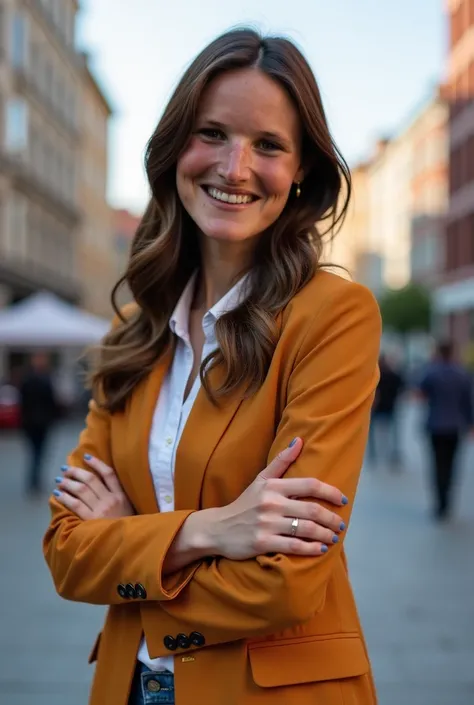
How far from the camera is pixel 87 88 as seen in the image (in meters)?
52.0

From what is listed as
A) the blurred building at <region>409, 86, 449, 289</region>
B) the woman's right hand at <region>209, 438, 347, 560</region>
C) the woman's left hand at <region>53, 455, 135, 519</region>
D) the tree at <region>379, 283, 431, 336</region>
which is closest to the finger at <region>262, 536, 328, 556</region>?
the woman's right hand at <region>209, 438, 347, 560</region>

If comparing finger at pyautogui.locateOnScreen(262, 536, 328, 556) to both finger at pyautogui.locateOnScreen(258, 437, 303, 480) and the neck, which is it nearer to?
finger at pyautogui.locateOnScreen(258, 437, 303, 480)

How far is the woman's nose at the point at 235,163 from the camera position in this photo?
192 centimetres

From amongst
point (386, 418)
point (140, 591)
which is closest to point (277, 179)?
point (140, 591)

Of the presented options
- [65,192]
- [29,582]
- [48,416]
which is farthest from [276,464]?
[65,192]

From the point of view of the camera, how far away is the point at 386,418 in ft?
51.1

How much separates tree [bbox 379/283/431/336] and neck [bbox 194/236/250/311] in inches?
2163

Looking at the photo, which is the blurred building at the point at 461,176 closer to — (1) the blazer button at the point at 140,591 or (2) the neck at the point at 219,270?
(2) the neck at the point at 219,270

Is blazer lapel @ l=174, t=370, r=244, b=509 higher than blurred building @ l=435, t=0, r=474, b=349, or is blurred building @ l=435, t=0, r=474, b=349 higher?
blurred building @ l=435, t=0, r=474, b=349

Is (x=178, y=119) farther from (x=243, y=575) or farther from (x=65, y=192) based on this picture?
(x=65, y=192)

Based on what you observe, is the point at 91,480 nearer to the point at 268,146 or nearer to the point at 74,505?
the point at 74,505

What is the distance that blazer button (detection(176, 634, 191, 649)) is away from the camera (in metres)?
1.77

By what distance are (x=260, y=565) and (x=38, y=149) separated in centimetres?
4062

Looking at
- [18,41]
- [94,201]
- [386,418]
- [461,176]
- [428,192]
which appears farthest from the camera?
[428,192]
